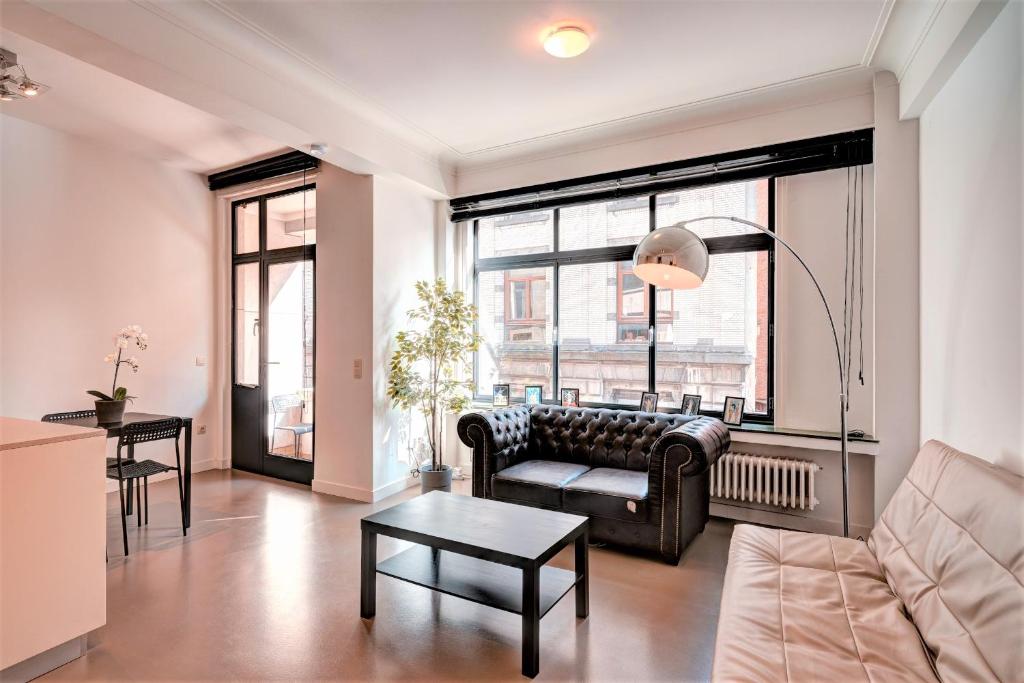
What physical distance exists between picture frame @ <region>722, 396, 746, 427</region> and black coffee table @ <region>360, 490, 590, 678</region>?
5.95 feet

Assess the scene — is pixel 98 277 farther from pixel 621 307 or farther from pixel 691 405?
pixel 691 405

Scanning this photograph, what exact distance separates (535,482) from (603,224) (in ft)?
7.53

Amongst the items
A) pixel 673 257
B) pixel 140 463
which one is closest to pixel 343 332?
pixel 140 463

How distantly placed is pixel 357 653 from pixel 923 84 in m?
3.88

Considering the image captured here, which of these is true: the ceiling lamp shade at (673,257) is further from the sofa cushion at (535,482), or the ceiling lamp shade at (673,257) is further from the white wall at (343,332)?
the white wall at (343,332)

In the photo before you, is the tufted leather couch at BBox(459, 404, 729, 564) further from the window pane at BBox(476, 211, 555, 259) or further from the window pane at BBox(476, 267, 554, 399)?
the window pane at BBox(476, 211, 555, 259)

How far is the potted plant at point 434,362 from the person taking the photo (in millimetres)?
4434

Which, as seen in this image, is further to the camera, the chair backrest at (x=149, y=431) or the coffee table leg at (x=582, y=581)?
the chair backrest at (x=149, y=431)

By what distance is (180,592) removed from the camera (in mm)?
2736

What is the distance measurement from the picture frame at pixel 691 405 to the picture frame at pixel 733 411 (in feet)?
0.64

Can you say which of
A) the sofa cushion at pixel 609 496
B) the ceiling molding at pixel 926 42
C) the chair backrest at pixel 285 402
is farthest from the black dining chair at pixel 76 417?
the ceiling molding at pixel 926 42

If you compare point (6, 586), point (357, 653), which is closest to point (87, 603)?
point (6, 586)

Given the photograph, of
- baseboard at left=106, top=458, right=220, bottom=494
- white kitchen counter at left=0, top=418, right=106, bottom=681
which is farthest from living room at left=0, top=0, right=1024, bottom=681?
baseboard at left=106, top=458, right=220, bottom=494

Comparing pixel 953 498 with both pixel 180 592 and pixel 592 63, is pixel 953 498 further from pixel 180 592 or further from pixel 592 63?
pixel 180 592
